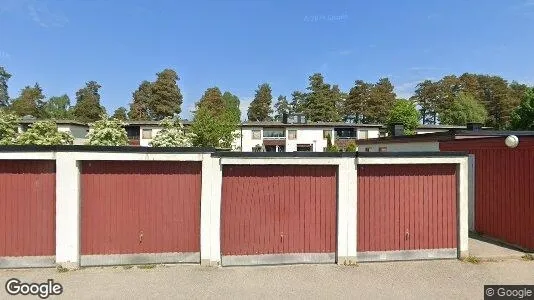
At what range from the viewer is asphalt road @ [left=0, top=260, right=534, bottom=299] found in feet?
21.7

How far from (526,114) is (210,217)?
4243cm

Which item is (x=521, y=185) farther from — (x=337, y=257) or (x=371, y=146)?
(x=371, y=146)

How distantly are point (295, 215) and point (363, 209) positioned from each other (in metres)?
1.71

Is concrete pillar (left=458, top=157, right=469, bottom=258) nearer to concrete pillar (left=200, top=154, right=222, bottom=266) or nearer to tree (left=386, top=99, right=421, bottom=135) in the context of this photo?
concrete pillar (left=200, top=154, right=222, bottom=266)

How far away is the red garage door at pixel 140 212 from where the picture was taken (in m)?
7.83

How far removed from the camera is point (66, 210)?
760 centimetres

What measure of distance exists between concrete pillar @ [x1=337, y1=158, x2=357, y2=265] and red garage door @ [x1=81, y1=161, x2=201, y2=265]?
135 inches

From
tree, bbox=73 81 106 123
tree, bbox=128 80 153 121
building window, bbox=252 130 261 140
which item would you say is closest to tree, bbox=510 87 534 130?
building window, bbox=252 130 261 140

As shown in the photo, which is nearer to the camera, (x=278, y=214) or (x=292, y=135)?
(x=278, y=214)

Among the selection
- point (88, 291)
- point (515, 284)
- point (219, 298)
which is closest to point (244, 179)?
point (219, 298)

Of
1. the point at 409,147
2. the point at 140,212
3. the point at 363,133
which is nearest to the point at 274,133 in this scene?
the point at 363,133

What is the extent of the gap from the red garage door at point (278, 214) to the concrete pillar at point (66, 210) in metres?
3.32

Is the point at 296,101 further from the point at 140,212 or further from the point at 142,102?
the point at 140,212

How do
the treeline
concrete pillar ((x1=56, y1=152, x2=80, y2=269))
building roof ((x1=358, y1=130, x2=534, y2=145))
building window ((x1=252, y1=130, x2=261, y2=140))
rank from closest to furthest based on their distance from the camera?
1. concrete pillar ((x1=56, y1=152, x2=80, y2=269))
2. building roof ((x1=358, y1=130, x2=534, y2=145))
3. building window ((x1=252, y1=130, x2=261, y2=140))
4. the treeline
